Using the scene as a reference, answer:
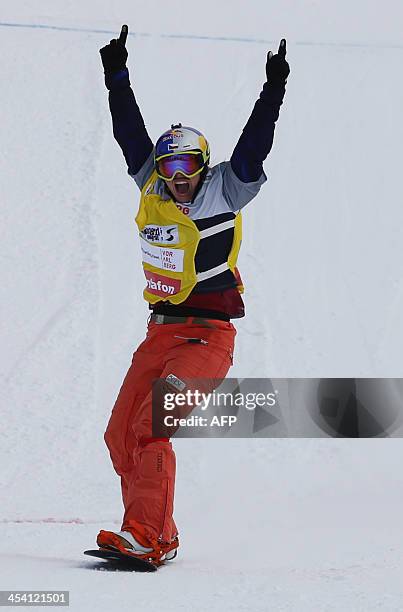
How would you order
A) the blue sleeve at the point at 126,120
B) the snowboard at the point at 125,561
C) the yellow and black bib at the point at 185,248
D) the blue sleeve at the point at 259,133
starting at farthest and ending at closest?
1. the blue sleeve at the point at 126,120
2. the yellow and black bib at the point at 185,248
3. the blue sleeve at the point at 259,133
4. the snowboard at the point at 125,561

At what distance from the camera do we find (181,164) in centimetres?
514

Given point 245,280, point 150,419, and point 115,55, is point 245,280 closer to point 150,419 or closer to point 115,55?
point 115,55

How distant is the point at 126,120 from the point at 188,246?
68cm

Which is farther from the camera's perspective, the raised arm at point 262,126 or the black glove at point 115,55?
the black glove at point 115,55

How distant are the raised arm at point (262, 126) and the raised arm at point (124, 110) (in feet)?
1.72

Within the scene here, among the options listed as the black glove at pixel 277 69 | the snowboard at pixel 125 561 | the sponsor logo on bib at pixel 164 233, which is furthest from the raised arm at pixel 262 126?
the snowboard at pixel 125 561

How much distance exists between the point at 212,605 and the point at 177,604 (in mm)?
113

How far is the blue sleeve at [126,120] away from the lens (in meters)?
5.32

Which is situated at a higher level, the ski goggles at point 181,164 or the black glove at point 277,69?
the black glove at point 277,69

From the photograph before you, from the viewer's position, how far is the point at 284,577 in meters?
4.26

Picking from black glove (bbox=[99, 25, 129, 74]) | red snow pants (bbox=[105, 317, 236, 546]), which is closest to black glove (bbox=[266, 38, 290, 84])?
black glove (bbox=[99, 25, 129, 74])

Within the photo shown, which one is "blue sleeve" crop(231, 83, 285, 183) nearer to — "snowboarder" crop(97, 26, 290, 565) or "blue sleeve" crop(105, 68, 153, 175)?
"snowboarder" crop(97, 26, 290, 565)

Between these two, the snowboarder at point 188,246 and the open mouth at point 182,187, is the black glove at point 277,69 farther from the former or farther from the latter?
the open mouth at point 182,187

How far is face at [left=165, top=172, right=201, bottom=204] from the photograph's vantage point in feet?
17.0
